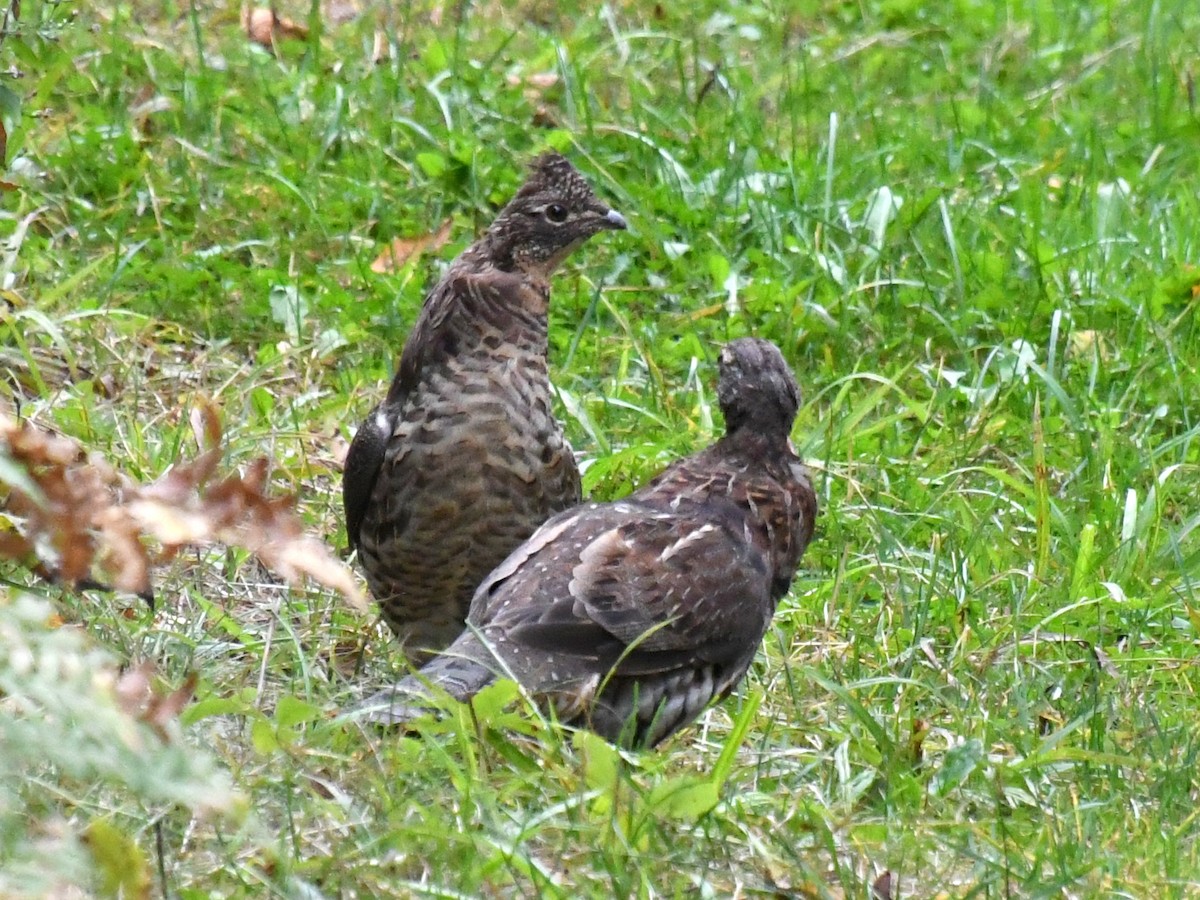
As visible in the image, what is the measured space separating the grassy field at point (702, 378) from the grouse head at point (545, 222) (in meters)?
0.78

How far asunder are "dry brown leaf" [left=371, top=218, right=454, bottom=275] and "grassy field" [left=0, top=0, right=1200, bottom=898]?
0.05 meters

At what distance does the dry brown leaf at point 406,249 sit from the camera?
6965 mm

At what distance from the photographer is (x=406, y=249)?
711cm

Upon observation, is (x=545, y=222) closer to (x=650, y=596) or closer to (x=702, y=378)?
(x=650, y=596)

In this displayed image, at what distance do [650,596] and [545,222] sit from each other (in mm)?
1291

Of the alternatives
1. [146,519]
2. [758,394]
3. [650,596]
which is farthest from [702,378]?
[146,519]

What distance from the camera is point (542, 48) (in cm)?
852

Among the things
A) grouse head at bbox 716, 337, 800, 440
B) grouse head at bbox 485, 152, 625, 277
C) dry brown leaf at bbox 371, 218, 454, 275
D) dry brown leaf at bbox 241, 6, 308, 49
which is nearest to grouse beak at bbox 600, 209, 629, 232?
grouse head at bbox 485, 152, 625, 277

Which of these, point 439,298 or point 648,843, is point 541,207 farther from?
point 648,843

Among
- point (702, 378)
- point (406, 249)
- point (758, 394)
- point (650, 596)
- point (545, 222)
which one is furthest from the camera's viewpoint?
point (406, 249)

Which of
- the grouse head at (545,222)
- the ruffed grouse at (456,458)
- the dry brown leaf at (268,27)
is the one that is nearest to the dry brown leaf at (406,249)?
the dry brown leaf at (268,27)

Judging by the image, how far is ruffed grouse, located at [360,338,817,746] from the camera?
407 cm

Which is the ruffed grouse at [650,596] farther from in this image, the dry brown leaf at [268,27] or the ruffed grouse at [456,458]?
the dry brown leaf at [268,27]

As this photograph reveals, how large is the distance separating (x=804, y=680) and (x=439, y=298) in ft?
4.25
